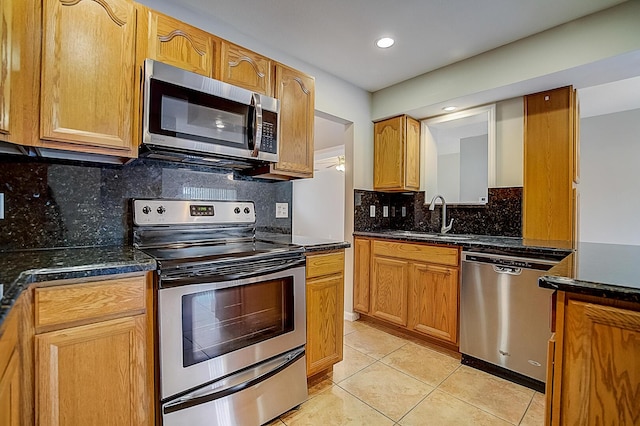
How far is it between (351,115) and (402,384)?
8.08 feet

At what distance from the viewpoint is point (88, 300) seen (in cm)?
111

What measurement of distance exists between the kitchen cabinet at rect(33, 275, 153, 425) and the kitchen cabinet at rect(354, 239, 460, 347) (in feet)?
6.73

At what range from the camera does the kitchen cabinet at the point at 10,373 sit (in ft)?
2.56

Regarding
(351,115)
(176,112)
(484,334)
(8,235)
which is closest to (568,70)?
(351,115)

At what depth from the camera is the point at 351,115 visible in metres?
3.11

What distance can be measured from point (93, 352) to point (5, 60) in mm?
1169

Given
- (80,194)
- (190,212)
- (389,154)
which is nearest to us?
(80,194)

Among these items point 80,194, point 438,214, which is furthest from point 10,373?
point 438,214

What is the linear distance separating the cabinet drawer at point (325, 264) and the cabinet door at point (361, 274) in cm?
98

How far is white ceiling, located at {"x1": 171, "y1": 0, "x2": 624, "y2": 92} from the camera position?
1888 mm

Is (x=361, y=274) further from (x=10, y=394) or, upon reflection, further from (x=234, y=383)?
(x=10, y=394)

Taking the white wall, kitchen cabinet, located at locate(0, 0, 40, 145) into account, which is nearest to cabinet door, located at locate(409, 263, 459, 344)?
kitchen cabinet, located at locate(0, 0, 40, 145)

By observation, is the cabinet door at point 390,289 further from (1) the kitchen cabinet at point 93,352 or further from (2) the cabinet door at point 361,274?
(1) the kitchen cabinet at point 93,352

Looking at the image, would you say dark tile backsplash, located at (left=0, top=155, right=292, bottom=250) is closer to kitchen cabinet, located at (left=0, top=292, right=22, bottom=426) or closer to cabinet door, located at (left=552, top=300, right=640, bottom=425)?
kitchen cabinet, located at (left=0, top=292, right=22, bottom=426)
